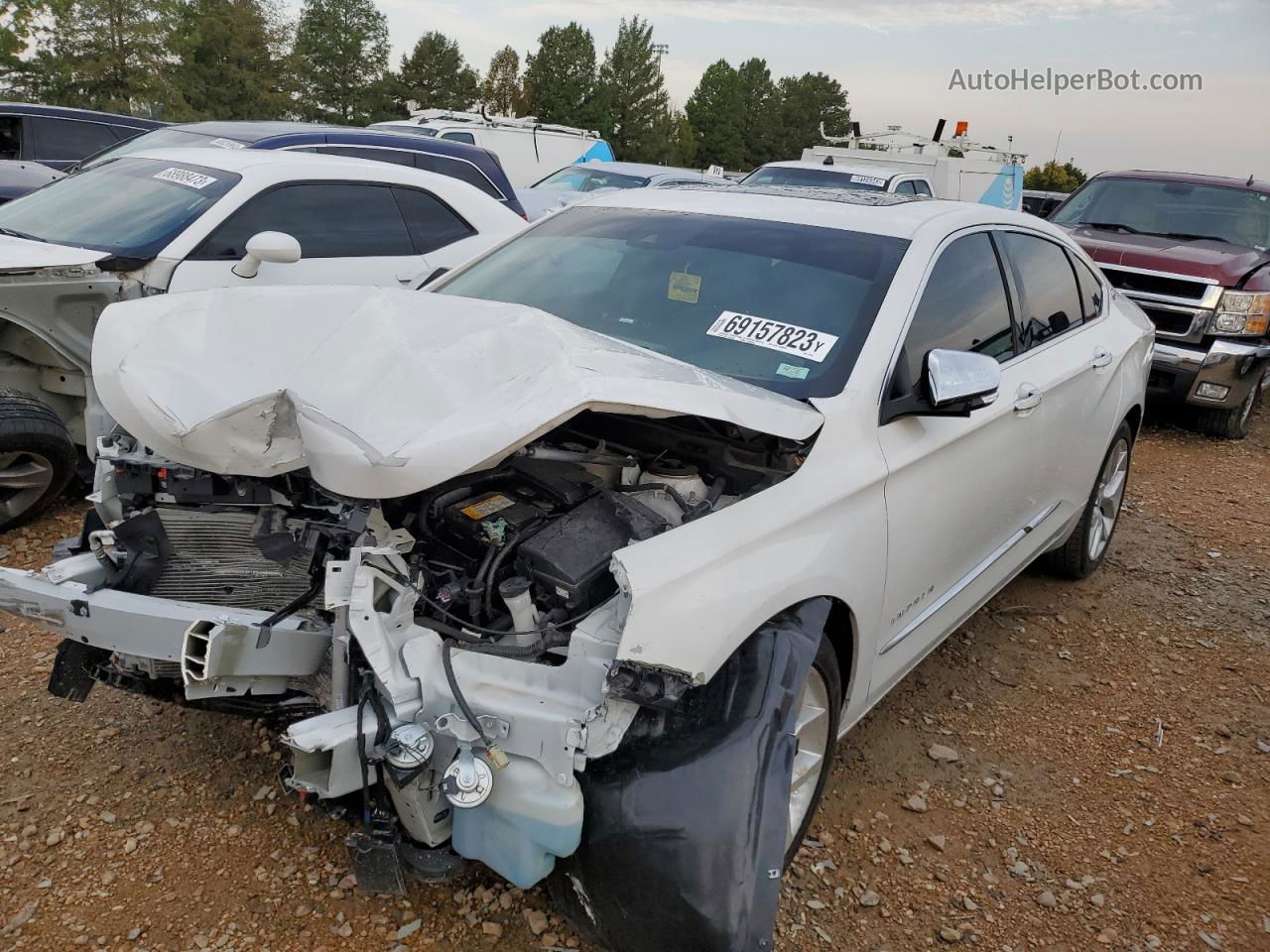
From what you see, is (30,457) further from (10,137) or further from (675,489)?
(10,137)

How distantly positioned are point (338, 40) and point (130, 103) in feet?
62.6

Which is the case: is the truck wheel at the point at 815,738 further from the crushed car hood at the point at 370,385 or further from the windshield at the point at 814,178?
the windshield at the point at 814,178

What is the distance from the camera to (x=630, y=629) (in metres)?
1.91

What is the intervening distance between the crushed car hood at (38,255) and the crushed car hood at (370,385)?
1.96 m

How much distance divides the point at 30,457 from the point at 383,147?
11.6 feet

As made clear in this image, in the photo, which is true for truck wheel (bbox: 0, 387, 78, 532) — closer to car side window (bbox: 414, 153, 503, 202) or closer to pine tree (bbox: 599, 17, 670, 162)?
car side window (bbox: 414, 153, 503, 202)

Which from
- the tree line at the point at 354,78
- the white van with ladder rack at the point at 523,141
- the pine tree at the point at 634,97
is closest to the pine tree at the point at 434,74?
the tree line at the point at 354,78

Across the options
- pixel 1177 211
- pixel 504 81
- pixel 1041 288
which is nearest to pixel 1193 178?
pixel 1177 211

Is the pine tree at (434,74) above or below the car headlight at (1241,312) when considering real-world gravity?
above

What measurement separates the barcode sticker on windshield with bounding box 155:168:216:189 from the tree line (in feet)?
97.5

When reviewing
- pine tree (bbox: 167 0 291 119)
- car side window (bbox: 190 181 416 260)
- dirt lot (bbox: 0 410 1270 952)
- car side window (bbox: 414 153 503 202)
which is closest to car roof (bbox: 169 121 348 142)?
car side window (bbox: 414 153 503 202)

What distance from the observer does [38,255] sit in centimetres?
423

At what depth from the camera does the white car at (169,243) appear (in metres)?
4.21

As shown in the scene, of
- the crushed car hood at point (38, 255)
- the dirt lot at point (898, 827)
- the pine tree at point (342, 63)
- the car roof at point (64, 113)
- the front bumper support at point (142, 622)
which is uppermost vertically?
the pine tree at point (342, 63)
